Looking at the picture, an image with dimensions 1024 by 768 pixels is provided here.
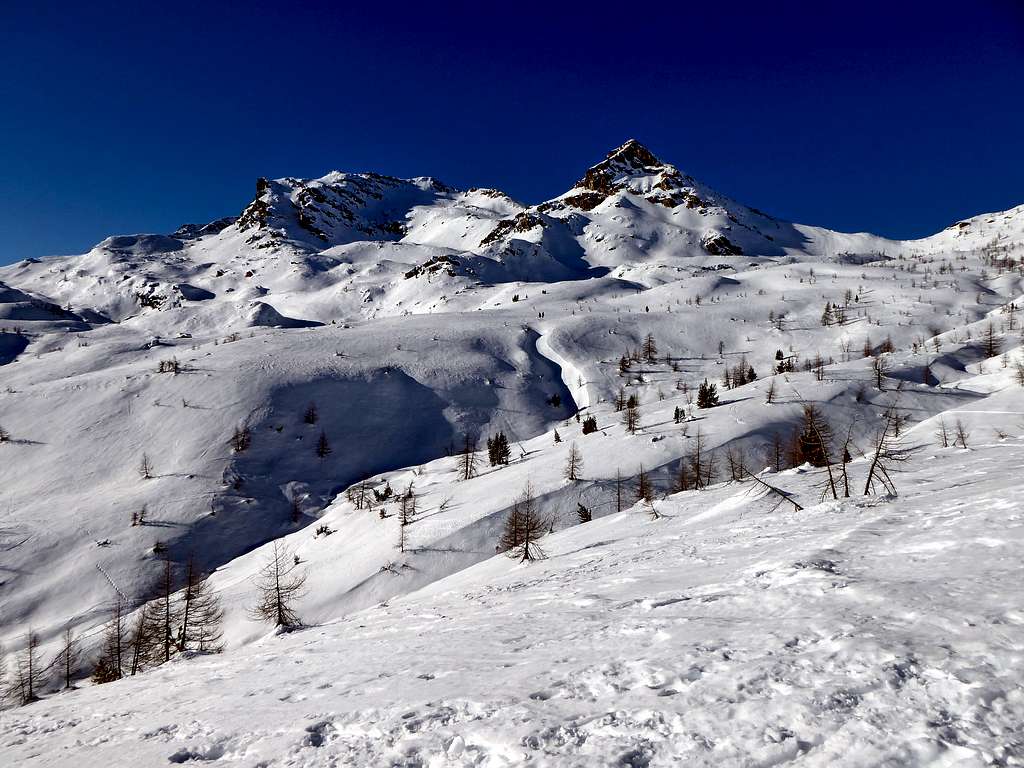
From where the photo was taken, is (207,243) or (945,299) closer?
(945,299)

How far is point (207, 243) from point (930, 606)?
23154 centimetres

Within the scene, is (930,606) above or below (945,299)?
below

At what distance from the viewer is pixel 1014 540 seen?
7.46 m

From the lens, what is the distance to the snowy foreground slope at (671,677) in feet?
13.5

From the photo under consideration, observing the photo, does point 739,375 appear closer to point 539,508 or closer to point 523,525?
point 539,508

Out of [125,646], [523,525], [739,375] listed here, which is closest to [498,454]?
[523,525]

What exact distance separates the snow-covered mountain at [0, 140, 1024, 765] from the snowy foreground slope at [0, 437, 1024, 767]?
0.04m

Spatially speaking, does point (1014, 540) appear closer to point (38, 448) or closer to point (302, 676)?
point (302, 676)

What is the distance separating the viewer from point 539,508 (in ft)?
118

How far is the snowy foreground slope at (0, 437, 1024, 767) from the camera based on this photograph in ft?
13.5

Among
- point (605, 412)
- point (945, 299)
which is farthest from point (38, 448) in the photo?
point (945, 299)

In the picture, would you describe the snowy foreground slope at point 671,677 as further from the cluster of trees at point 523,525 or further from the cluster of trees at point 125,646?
the cluster of trees at point 125,646

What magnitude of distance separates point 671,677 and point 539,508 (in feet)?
103

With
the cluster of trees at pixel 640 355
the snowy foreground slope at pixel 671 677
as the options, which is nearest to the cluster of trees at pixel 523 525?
the snowy foreground slope at pixel 671 677
